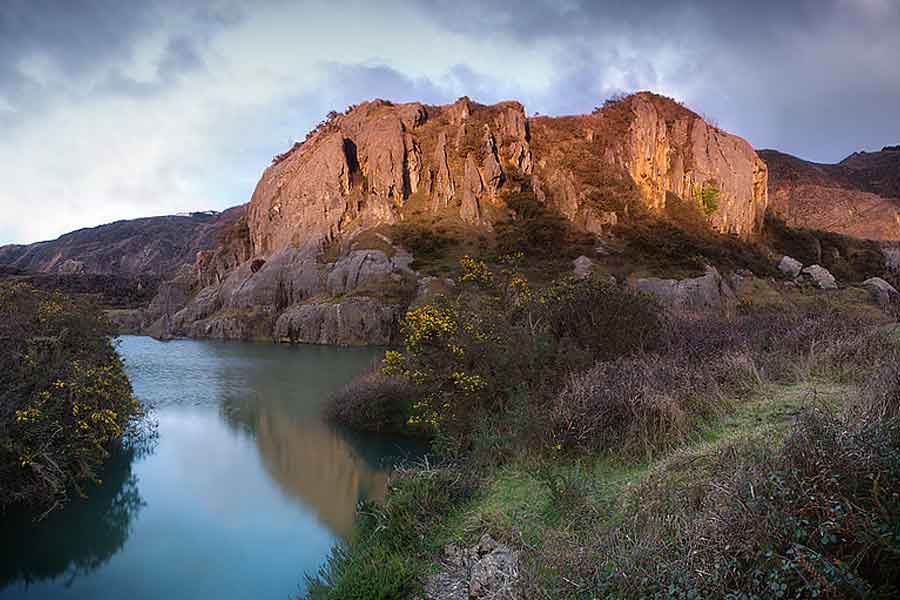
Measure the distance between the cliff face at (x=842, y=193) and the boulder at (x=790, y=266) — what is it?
89.3ft

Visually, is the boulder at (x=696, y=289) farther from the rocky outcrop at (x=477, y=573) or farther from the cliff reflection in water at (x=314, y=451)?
the rocky outcrop at (x=477, y=573)

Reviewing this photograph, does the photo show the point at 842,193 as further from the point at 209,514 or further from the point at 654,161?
the point at 209,514

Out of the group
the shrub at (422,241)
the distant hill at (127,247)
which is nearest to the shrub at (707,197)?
the shrub at (422,241)

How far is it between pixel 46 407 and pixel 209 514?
149 inches

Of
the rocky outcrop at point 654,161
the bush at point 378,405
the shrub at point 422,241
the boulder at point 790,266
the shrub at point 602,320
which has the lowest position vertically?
the bush at point 378,405

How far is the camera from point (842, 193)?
305ft

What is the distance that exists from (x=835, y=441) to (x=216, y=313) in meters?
61.4

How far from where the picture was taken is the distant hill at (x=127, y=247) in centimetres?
14200

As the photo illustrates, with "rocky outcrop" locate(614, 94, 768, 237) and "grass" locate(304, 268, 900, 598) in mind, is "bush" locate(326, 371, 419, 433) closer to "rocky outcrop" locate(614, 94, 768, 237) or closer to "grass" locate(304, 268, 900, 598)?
"grass" locate(304, 268, 900, 598)

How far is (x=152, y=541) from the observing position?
10.4 metres

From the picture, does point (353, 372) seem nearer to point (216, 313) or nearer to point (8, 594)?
point (8, 594)

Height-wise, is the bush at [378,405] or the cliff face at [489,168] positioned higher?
the cliff face at [489,168]

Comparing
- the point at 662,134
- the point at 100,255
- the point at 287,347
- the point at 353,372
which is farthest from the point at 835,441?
the point at 100,255

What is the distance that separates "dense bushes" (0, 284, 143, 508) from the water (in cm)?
75
